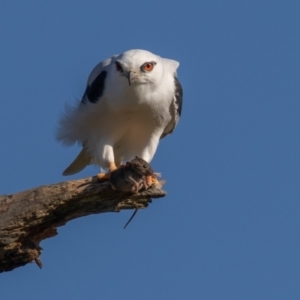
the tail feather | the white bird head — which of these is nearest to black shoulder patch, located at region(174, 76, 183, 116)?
the white bird head

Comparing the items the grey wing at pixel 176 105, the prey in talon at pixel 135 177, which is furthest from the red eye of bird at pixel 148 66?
the prey in talon at pixel 135 177

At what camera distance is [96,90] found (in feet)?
34.2

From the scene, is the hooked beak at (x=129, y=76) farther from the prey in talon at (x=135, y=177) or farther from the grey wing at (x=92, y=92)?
the prey in talon at (x=135, y=177)

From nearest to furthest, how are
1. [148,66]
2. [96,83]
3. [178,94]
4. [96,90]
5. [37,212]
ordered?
[37,212]
[148,66]
[96,90]
[96,83]
[178,94]

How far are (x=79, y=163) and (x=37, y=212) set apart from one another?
12.8 feet

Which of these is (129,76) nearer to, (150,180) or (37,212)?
(150,180)

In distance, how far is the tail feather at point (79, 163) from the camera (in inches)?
457

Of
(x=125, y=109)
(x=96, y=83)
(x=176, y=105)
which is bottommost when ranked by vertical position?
(x=125, y=109)

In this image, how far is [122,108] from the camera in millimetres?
10203

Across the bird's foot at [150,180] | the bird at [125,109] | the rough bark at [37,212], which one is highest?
the bird at [125,109]

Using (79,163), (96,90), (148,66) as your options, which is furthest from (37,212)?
(79,163)

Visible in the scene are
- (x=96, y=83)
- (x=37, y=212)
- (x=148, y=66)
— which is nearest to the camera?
(x=37, y=212)

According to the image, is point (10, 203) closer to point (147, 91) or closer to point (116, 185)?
point (116, 185)

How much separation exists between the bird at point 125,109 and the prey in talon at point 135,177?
1793 mm
